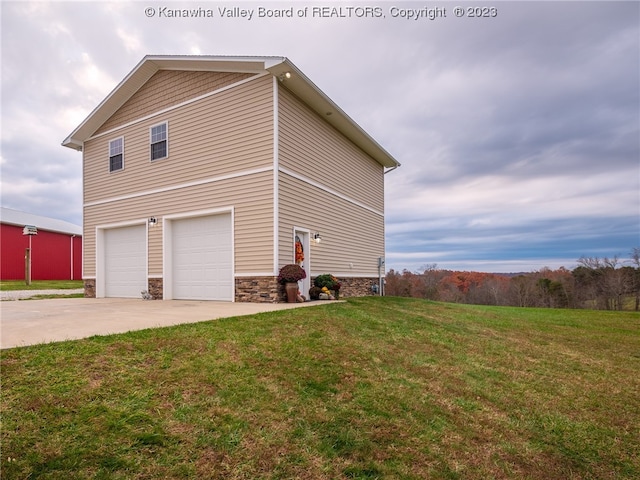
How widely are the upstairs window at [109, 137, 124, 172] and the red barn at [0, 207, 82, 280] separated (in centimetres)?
1546

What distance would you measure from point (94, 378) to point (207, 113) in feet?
27.9

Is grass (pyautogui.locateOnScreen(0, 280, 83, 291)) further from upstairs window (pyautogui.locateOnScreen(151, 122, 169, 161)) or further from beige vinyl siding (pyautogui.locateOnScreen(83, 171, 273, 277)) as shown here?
upstairs window (pyautogui.locateOnScreen(151, 122, 169, 161))

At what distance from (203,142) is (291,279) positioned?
4962 mm

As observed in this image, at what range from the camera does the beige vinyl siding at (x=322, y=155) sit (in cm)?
921

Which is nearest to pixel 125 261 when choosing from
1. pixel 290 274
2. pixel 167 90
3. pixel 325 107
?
pixel 167 90

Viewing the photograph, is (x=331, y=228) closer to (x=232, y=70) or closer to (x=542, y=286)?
(x=232, y=70)

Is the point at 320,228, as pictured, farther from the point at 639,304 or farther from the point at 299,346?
the point at 639,304

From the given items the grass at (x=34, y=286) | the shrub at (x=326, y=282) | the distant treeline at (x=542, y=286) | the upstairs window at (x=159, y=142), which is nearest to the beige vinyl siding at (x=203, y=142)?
the upstairs window at (x=159, y=142)

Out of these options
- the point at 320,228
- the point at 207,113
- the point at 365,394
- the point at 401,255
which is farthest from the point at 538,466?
the point at 401,255

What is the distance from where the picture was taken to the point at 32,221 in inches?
925

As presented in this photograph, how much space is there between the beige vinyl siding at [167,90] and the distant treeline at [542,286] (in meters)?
25.5

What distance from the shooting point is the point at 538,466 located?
9.06 ft

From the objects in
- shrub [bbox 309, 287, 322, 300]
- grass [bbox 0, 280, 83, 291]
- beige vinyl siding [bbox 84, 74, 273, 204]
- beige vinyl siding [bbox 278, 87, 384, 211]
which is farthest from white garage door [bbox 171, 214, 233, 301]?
grass [bbox 0, 280, 83, 291]

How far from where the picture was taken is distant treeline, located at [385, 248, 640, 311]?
25.3 metres
